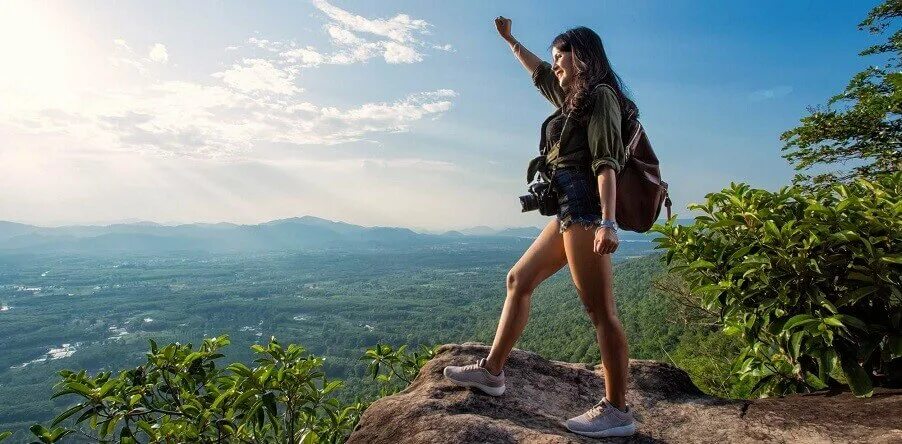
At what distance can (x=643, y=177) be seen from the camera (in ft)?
7.61

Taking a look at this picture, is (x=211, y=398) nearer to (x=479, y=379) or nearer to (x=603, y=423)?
(x=479, y=379)

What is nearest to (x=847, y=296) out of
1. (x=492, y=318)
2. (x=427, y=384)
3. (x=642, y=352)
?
(x=427, y=384)

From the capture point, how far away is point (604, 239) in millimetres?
2096

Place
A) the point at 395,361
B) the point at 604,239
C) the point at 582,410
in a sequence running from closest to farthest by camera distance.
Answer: the point at 604,239 < the point at 582,410 < the point at 395,361

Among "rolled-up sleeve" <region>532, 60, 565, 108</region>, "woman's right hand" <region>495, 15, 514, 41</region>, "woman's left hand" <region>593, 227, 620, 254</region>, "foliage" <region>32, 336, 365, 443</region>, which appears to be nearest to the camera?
"woman's left hand" <region>593, 227, 620, 254</region>

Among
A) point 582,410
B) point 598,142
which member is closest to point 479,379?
point 582,410

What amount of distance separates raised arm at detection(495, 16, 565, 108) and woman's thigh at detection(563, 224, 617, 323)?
89 cm

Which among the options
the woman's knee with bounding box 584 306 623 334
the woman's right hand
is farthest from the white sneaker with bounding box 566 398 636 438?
the woman's right hand

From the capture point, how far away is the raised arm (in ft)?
9.29

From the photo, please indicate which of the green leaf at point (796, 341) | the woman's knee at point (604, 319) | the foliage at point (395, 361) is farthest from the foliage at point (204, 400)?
the green leaf at point (796, 341)

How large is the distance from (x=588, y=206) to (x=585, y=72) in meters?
0.67

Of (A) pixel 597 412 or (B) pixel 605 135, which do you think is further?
(A) pixel 597 412

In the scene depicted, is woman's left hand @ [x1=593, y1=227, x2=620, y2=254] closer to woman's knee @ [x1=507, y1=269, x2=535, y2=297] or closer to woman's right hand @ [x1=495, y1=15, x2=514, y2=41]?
woman's knee @ [x1=507, y1=269, x2=535, y2=297]

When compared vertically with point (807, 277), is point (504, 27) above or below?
above
